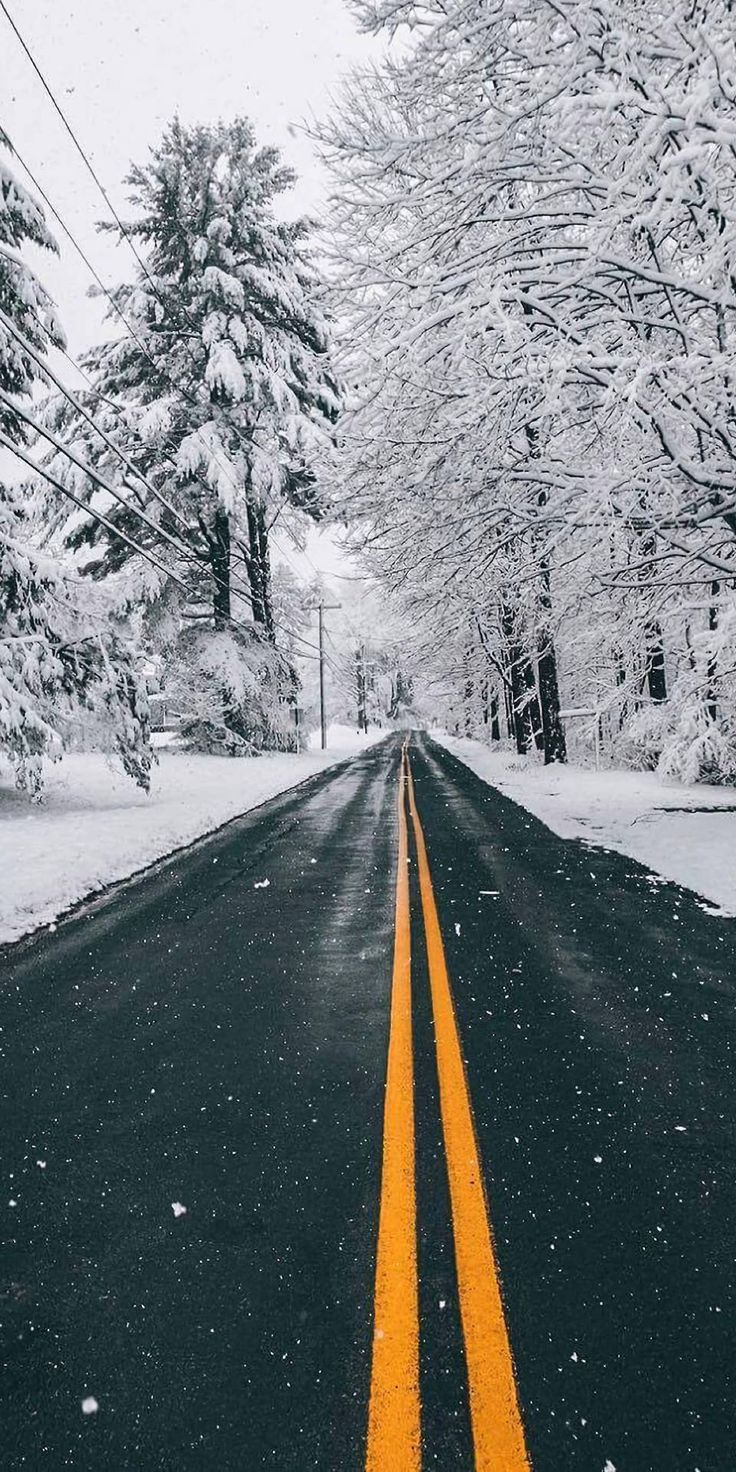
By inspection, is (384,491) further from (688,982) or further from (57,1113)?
(57,1113)

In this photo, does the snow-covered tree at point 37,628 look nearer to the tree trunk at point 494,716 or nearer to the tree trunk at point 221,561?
the tree trunk at point 221,561

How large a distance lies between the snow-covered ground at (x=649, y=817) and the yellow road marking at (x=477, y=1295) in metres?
4.67

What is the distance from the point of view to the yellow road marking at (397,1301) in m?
1.89

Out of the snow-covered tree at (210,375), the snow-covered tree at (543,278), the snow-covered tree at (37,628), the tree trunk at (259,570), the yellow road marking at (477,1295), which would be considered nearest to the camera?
the yellow road marking at (477,1295)

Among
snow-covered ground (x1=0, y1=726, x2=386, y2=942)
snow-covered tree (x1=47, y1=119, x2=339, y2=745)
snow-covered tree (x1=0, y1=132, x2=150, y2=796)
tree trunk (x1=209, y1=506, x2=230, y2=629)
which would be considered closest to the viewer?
snow-covered ground (x1=0, y1=726, x2=386, y2=942)

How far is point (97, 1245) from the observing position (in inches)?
106

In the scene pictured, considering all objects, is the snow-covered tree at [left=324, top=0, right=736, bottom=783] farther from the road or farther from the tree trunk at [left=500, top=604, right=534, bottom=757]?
the tree trunk at [left=500, top=604, right=534, bottom=757]

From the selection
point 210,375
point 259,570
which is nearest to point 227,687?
point 259,570

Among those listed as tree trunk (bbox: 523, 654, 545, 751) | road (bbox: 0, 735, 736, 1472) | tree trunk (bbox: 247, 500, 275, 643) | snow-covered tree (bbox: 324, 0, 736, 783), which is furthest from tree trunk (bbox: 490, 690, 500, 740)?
road (bbox: 0, 735, 736, 1472)

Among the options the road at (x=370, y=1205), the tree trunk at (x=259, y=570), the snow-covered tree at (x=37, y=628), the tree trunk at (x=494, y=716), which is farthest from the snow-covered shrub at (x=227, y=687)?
the road at (x=370, y=1205)

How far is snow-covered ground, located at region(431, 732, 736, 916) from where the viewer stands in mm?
8945

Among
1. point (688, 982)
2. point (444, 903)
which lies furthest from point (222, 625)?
point (688, 982)

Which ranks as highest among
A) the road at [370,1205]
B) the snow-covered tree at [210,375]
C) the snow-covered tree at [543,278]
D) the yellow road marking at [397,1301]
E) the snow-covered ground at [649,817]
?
the snow-covered tree at [210,375]

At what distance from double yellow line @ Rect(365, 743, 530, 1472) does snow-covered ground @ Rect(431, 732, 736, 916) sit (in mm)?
4790
